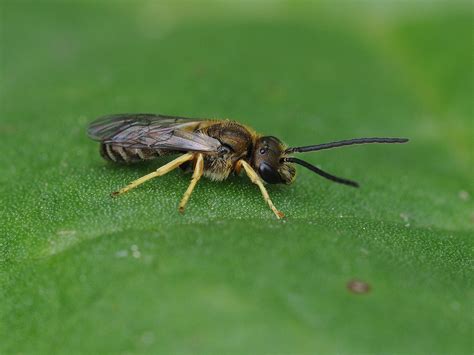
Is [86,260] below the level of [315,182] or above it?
above

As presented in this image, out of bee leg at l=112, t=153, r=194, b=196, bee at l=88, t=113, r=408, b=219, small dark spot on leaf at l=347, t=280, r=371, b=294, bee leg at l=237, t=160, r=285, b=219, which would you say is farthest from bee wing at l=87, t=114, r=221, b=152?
small dark spot on leaf at l=347, t=280, r=371, b=294

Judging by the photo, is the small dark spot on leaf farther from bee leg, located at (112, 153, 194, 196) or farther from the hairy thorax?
bee leg, located at (112, 153, 194, 196)

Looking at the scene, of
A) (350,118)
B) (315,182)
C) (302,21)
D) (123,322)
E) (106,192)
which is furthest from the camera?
(302,21)

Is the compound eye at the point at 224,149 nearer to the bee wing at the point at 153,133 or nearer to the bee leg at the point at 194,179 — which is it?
the bee wing at the point at 153,133

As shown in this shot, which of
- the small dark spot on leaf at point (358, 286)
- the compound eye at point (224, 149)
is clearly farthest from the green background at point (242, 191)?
the compound eye at point (224, 149)

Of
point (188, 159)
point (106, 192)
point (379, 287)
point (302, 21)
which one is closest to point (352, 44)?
point (302, 21)

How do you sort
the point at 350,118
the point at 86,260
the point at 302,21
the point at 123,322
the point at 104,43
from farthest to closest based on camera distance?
the point at 302,21 → the point at 104,43 → the point at 350,118 → the point at 86,260 → the point at 123,322

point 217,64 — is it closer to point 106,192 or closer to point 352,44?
point 352,44
